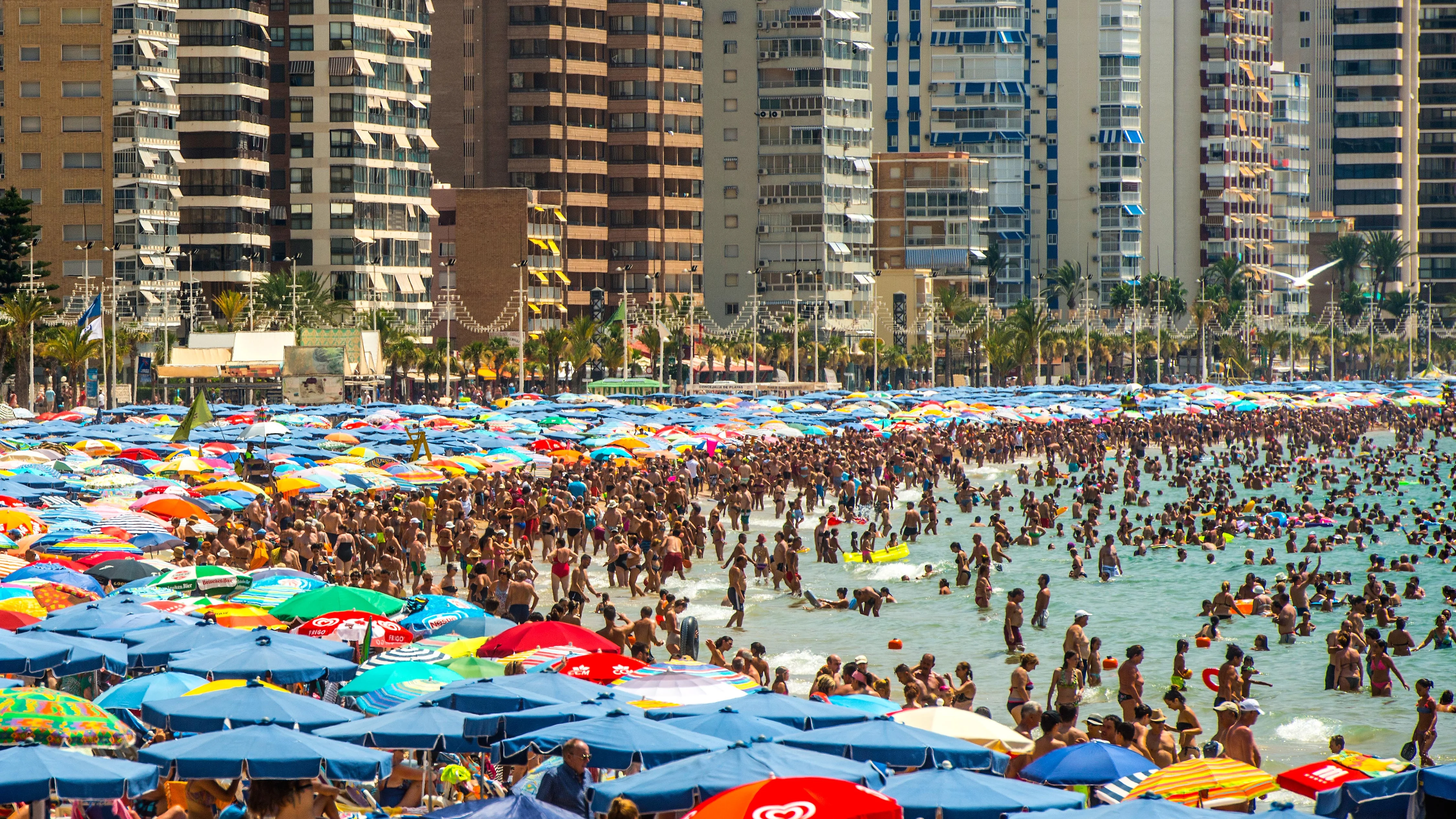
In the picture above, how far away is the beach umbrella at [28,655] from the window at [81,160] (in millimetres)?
81852

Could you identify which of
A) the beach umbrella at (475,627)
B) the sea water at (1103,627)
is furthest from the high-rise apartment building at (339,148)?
the beach umbrella at (475,627)

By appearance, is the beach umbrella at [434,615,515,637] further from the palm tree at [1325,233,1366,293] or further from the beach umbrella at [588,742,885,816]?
the palm tree at [1325,233,1366,293]

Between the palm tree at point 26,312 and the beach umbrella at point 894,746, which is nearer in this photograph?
the beach umbrella at point 894,746

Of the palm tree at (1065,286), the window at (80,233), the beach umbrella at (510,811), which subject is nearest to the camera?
the beach umbrella at (510,811)

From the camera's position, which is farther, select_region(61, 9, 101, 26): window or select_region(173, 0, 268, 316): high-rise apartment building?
select_region(173, 0, 268, 316): high-rise apartment building

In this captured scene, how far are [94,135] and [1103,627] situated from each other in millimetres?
74691

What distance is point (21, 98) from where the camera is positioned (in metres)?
90.9

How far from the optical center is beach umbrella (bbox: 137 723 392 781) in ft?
40.7

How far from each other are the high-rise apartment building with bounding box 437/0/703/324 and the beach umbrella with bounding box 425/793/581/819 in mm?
101797

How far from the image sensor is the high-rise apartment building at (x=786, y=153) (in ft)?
401

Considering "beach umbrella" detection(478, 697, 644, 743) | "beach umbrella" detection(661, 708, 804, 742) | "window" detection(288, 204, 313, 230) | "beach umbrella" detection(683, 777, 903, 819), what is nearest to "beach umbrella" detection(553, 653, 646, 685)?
"beach umbrella" detection(478, 697, 644, 743)

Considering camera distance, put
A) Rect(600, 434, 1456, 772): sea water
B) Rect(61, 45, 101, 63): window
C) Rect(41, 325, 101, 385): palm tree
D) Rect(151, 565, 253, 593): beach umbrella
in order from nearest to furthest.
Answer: Rect(151, 565, 253, 593): beach umbrella → Rect(600, 434, 1456, 772): sea water → Rect(41, 325, 101, 385): palm tree → Rect(61, 45, 101, 63): window

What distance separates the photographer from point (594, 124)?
4572 inches

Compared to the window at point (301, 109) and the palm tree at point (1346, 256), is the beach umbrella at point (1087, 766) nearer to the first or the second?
the window at point (301, 109)
